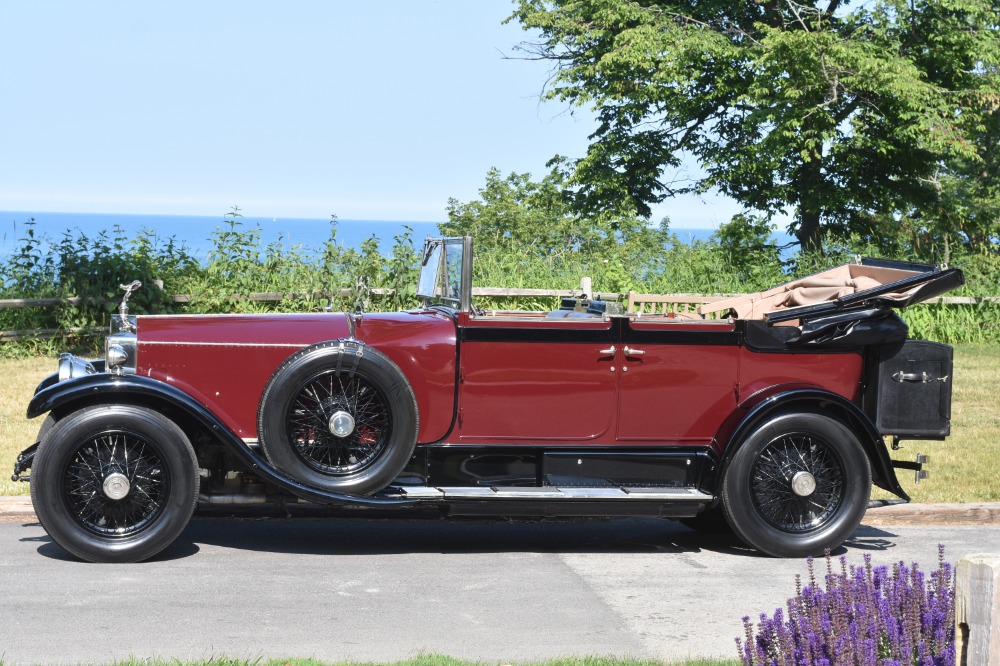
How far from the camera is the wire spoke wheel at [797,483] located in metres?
6.32

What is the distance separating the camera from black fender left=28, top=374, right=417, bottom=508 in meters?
5.78

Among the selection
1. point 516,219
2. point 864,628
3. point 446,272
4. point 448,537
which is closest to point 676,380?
point 446,272

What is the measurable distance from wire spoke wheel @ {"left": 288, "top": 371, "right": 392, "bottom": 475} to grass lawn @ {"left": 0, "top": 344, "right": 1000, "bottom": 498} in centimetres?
246

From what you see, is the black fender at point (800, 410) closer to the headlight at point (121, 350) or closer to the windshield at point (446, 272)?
the windshield at point (446, 272)

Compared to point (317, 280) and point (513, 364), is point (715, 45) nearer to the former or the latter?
point (317, 280)

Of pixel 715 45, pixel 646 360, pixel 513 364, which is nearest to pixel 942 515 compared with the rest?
pixel 646 360

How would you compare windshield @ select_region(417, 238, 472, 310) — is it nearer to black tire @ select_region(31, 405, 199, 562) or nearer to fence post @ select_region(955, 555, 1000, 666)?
black tire @ select_region(31, 405, 199, 562)

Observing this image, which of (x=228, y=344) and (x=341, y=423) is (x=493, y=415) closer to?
(x=341, y=423)

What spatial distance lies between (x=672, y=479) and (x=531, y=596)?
52.5 inches

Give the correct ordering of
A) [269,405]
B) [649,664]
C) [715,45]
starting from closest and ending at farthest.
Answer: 1. [649,664]
2. [269,405]
3. [715,45]

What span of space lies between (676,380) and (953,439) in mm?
4533

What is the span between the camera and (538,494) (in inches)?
238

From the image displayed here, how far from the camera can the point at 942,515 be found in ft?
24.2

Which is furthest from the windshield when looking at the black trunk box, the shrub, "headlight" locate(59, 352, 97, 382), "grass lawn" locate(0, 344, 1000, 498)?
the shrub
